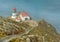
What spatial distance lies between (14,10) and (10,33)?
57457mm

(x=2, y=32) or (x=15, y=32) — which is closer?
(x=2, y=32)

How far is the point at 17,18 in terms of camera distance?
6073 inches

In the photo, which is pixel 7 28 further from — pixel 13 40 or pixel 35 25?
pixel 35 25

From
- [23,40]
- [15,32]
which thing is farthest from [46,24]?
[23,40]

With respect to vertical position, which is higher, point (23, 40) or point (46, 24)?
point (23, 40)

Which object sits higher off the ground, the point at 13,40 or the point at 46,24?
the point at 13,40

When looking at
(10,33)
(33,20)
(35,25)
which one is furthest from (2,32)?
(33,20)

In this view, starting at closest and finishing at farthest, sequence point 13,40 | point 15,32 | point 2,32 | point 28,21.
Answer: point 13,40 < point 2,32 < point 15,32 < point 28,21

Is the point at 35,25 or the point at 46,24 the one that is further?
the point at 46,24

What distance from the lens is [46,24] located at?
161 metres

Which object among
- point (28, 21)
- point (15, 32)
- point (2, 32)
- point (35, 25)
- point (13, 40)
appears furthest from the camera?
point (28, 21)

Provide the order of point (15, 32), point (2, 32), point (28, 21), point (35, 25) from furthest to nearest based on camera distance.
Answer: point (28, 21), point (35, 25), point (15, 32), point (2, 32)

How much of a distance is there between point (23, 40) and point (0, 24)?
80.9 feet

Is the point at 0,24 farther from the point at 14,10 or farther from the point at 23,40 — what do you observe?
the point at 14,10
